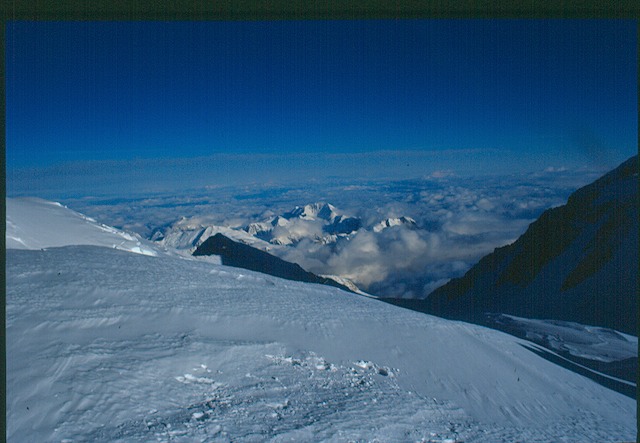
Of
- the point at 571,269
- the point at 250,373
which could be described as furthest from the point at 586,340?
the point at 571,269

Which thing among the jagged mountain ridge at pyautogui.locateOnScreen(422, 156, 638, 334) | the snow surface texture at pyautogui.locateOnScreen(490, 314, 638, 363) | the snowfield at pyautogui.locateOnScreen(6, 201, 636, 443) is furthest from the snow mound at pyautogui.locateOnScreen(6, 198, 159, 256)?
the jagged mountain ridge at pyautogui.locateOnScreen(422, 156, 638, 334)

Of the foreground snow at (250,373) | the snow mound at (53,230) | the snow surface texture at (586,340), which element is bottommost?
the snow surface texture at (586,340)

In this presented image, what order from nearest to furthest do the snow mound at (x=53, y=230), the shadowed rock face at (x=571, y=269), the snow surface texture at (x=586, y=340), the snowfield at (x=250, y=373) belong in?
1. the snowfield at (x=250, y=373)
2. the snow mound at (x=53, y=230)
3. the snow surface texture at (x=586, y=340)
4. the shadowed rock face at (x=571, y=269)

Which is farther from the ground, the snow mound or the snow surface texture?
the snow mound

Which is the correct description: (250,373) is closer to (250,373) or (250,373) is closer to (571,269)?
Result: (250,373)

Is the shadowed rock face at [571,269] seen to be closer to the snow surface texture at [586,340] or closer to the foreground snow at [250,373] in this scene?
the snow surface texture at [586,340]

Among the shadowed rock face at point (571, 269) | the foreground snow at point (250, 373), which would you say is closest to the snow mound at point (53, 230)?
the foreground snow at point (250, 373)

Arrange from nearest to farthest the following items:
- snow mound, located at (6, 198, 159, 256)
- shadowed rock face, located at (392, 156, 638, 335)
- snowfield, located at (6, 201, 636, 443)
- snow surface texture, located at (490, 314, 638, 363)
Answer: snowfield, located at (6, 201, 636, 443), snow mound, located at (6, 198, 159, 256), snow surface texture, located at (490, 314, 638, 363), shadowed rock face, located at (392, 156, 638, 335)

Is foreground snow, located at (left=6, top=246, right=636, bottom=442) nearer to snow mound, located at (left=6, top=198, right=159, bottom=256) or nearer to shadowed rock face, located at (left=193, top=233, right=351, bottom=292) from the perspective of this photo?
snow mound, located at (left=6, top=198, right=159, bottom=256)

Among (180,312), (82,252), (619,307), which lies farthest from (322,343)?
(619,307)
